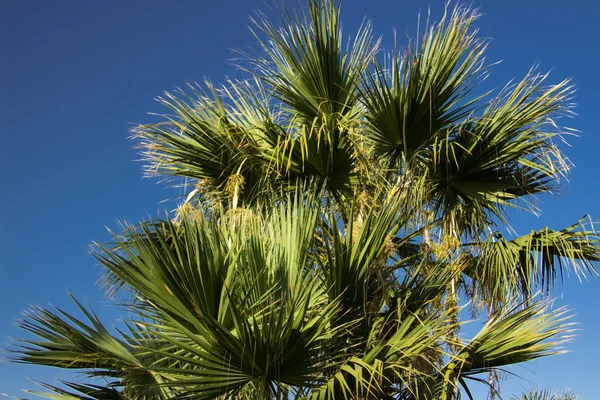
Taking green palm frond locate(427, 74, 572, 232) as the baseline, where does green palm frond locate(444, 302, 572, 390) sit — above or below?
below

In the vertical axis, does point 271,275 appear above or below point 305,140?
below

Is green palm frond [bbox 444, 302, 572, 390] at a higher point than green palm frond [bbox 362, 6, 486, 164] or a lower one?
lower

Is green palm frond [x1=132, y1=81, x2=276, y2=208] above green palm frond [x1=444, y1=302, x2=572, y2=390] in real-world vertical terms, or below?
above

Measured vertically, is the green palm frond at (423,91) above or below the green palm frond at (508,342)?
above

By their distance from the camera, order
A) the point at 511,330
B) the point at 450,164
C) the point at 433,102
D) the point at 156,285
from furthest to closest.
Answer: the point at 450,164, the point at 433,102, the point at 511,330, the point at 156,285

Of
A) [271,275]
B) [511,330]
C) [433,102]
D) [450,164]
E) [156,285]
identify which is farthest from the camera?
[450,164]

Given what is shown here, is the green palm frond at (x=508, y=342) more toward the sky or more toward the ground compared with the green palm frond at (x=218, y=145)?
more toward the ground

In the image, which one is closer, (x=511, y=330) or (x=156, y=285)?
(x=156, y=285)

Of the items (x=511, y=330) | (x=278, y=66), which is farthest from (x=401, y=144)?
(x=511, y=330)

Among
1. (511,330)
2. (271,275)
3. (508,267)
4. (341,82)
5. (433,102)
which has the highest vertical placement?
(341,82)

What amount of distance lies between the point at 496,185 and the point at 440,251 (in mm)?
766

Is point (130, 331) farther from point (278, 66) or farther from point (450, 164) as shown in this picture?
point (450, 164)

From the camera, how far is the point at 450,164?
5.54 metres

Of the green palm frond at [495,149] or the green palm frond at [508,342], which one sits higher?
the green palm frond at [495,149]
